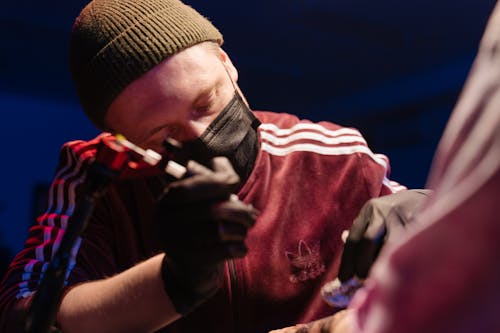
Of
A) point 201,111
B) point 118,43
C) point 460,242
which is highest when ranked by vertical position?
point 460,242

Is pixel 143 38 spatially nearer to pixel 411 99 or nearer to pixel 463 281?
pixel 463 281

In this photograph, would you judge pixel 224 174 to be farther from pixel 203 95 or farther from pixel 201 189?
pixel 203 95

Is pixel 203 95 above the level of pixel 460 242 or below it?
below

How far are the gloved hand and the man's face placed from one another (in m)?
0.39

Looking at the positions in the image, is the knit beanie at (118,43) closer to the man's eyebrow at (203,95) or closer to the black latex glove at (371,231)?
the man's eyebrow at (203,95)

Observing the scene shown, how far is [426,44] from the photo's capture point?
5.47m

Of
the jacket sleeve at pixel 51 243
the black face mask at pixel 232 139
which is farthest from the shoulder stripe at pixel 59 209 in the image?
the black face mask at pixel 232 139

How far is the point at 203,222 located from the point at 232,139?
501mm

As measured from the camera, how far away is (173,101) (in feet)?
4.21

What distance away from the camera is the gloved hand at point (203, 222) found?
2.81ft

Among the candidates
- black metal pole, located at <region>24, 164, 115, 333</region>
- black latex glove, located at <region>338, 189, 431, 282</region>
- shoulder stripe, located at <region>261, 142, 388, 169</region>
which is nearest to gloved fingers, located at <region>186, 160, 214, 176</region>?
black metal pole, located at <region>24, 164, 115, 333</region>


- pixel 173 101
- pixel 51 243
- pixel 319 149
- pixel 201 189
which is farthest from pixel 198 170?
pixel 319 149

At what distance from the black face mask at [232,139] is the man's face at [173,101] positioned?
16 mm

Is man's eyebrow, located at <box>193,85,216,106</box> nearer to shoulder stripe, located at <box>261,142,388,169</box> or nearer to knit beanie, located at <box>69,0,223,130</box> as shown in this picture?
knit beanie, located at <box>69,0,223,130</box>
